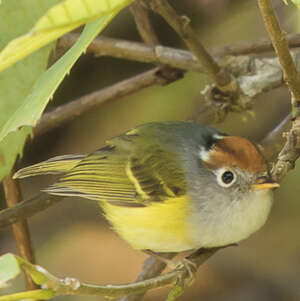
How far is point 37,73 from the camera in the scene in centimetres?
155

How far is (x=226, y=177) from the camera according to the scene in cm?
195

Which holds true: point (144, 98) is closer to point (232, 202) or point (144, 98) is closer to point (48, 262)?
point (48, 262)

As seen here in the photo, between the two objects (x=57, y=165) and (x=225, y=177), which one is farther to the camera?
(x=57, y=165)

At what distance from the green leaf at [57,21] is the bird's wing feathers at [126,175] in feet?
3.78

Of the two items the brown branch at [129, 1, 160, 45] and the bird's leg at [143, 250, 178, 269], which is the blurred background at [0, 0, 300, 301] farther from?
the bird's leg at [143, 250, 178, 269]

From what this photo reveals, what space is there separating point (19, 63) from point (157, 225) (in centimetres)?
66

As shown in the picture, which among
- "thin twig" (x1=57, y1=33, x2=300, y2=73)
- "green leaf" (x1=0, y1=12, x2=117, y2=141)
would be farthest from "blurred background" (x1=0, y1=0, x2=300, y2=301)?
"green leaf" (x1=0, y1=12, x2=117, y2=141)

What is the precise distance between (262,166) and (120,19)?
1.66 m

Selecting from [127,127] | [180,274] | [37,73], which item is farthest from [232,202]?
[127,127]

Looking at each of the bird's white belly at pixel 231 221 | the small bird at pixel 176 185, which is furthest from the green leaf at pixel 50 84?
the bird's white belly at pixel 231 221

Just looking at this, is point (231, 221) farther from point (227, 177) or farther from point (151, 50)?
point (151, 50)

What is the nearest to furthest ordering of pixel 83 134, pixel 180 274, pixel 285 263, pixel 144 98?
1. pixel 180 274
2. pixel 285 263
3. pixel 144 98
4. pixel 83 134

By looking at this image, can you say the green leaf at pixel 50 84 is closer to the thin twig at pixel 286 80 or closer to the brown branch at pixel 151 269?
the thin twig at pixel 286 80

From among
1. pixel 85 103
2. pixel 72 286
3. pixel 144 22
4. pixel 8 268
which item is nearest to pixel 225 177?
pixel 85 103
